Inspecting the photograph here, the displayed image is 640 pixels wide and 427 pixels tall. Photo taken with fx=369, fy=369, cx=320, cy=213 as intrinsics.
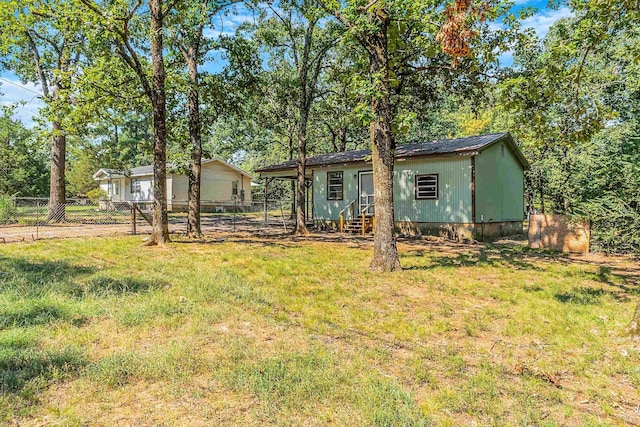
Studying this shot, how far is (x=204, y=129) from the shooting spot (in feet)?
42.5

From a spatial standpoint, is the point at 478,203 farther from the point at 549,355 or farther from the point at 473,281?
the point at 549,355

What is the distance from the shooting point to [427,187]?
14211mm

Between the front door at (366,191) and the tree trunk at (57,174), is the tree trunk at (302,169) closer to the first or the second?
the front door at (366,191)

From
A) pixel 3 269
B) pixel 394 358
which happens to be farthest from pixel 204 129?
pixel 394 358

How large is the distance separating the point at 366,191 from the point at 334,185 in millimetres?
1737

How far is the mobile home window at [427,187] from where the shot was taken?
46.0ft

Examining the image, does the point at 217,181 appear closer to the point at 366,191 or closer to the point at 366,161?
the point at 366,191

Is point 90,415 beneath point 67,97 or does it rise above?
beneath

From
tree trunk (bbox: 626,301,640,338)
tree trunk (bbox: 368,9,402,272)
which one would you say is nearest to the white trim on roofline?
tree trunk (bbox: 368,9,402,272)

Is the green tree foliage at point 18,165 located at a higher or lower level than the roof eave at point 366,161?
higher

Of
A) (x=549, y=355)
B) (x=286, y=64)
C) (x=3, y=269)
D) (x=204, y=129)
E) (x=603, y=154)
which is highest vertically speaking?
(x=286, y=64)

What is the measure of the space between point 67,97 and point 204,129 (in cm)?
420

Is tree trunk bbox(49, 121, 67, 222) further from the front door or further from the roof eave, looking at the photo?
the front door

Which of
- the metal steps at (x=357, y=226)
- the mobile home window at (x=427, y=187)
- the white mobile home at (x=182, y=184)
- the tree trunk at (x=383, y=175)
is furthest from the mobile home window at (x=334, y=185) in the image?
the white mobile home at (x=182, y=184)
